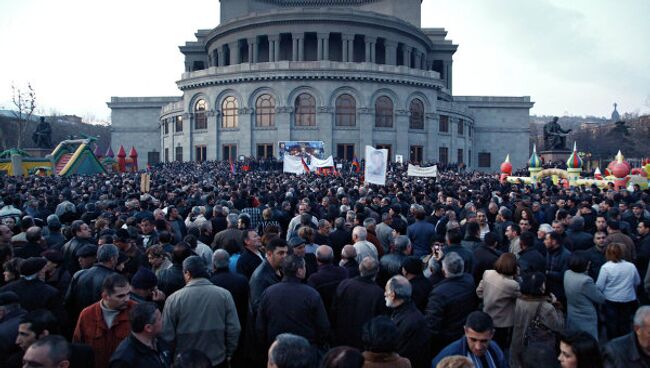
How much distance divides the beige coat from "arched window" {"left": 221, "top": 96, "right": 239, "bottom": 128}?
41210 millimetres

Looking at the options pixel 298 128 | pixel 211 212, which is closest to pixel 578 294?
pixel 211 212

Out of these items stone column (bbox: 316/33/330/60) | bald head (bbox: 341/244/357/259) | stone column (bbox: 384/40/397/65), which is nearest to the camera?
bald head (bbox: 341/244/357/259)

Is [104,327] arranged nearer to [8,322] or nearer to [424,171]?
[8,322]

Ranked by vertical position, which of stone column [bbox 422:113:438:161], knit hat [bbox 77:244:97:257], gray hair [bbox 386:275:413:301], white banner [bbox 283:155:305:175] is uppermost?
stone column [bbox 422:113:438:161]

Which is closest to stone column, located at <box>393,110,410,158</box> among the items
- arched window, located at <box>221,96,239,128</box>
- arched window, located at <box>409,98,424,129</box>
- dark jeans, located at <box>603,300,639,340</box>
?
arched window, located at <box>409,98,424,129</box>

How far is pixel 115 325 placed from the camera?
15.9 feet

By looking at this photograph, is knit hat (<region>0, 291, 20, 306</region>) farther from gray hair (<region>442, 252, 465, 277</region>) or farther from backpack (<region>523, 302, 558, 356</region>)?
backpack (<region>523, 302, 558, 356</region>)

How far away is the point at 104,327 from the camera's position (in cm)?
479

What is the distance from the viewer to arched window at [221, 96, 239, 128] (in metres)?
45.4

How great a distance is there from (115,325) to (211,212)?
6.62m

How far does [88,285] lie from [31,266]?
65 centimetres

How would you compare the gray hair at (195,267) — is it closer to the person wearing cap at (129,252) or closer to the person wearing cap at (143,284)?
the person wearing cap at (143,284)

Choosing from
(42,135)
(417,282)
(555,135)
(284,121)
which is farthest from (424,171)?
(42,135)

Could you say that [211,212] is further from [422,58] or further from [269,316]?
[422,58]
